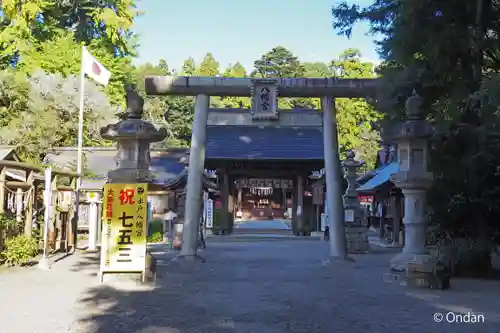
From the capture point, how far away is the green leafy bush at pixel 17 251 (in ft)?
37.8

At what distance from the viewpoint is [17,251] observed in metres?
11.5

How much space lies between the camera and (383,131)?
1071cm

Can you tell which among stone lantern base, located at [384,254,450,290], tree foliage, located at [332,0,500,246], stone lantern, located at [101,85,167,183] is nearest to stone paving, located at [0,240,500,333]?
stone lantern base, located at [384,254,450,290]

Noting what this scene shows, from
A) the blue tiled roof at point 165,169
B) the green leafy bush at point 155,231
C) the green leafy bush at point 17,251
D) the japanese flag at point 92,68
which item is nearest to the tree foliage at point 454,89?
the green leafy bush at point 17,251

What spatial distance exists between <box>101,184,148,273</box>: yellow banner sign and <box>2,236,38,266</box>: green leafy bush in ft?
10.3

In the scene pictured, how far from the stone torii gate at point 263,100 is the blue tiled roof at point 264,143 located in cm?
1347

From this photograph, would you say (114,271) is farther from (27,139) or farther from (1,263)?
(27,139)

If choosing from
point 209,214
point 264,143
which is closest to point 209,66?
point 264,143

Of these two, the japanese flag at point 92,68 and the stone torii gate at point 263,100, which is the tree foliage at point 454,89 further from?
the japanese flag at point 92,68

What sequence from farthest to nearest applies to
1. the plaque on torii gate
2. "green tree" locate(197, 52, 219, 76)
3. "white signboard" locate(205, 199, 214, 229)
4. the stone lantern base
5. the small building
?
"green tree" locate(197, 52, 219, 76) → "white signboard" locate(205, 199, 214, 229) → the small building → the plaque on torii gate → the stone lantern base

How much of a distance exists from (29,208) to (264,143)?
17.0 m

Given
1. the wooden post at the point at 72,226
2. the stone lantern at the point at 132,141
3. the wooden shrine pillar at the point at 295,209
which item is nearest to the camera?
the stone lantern at the point at 132,141

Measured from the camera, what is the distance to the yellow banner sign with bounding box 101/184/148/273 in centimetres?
945

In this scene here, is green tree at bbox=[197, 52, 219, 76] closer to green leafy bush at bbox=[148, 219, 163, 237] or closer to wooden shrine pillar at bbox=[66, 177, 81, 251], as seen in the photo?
green leafy bush at bbox=[148, 219, 163, 237]
